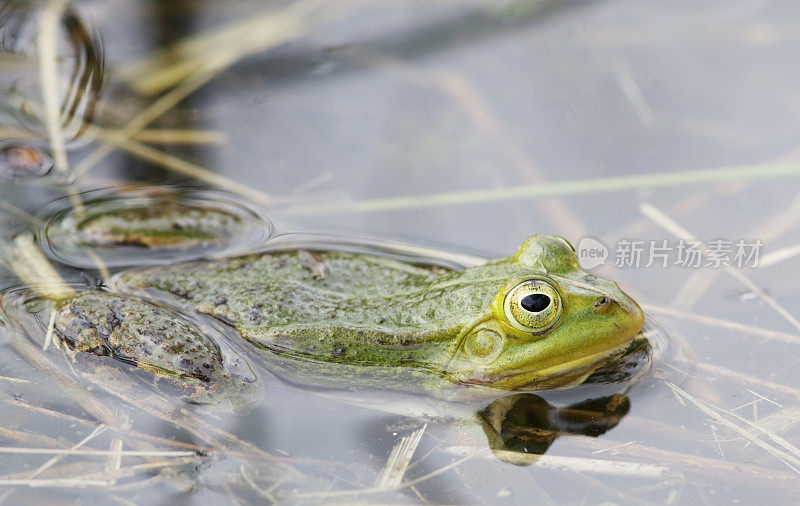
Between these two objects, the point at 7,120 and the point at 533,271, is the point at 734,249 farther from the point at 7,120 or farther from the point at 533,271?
the point at 7,120

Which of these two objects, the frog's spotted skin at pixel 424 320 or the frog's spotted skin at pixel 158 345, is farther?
the frog's spotted skin at pixel 158 345

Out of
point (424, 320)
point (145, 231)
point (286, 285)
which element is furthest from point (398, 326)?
point (145, 231)

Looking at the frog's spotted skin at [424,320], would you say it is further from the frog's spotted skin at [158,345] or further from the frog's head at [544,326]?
the frog's spotted skin at [158,345]

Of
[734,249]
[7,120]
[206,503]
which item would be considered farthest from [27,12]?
[734,249]

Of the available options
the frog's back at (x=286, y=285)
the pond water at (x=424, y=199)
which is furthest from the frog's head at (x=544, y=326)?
the frog's back at (x=286, y=285)

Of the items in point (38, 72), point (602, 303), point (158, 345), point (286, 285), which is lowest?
point (602, 303)

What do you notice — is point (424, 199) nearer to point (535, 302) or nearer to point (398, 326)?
point (398, 326)
